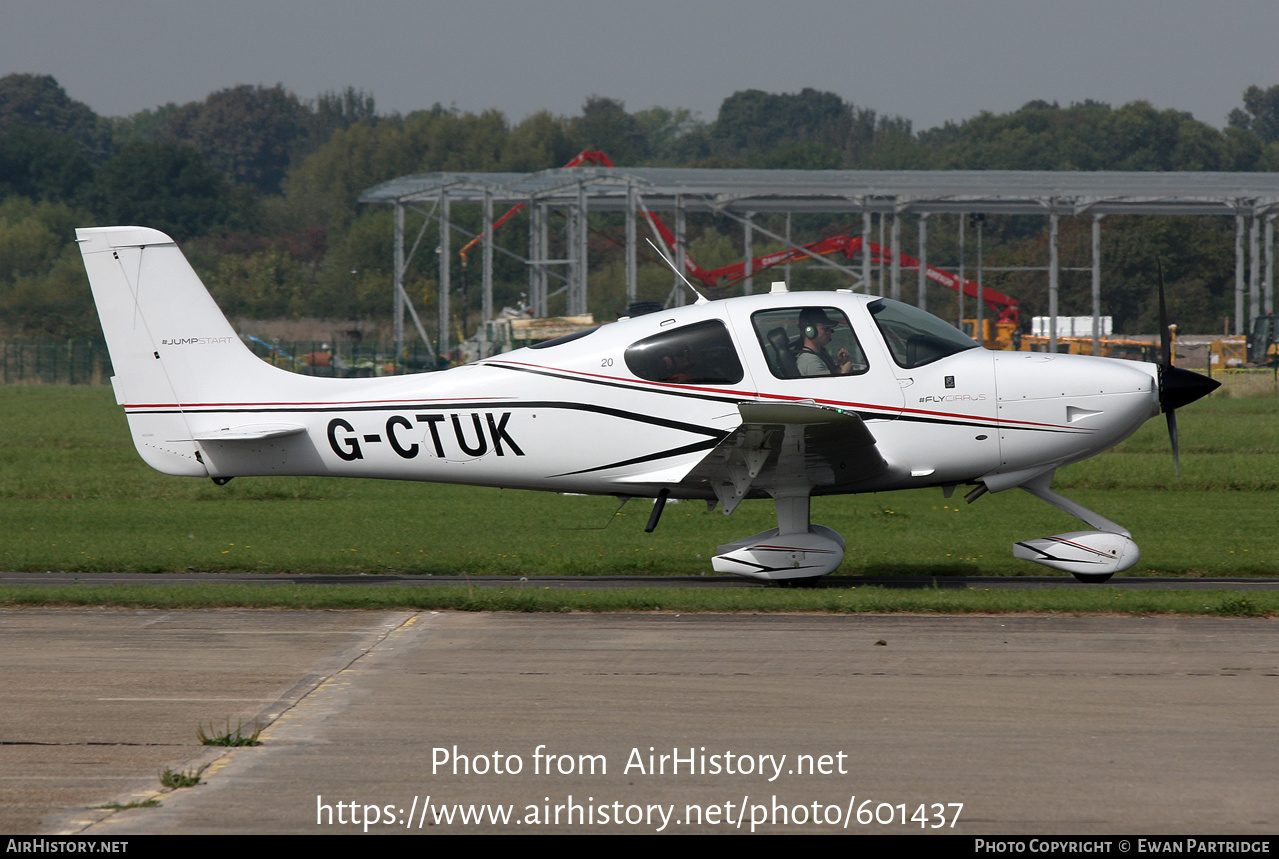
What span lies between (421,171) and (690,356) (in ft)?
334

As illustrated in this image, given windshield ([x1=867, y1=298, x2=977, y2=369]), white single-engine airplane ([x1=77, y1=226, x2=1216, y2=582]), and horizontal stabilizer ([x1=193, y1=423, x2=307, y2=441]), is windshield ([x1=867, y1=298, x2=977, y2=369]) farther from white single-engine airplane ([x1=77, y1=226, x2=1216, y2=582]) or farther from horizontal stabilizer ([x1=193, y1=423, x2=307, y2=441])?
horizontal stabilizer ([x1=193, y1=423, x2=307, y2=441])

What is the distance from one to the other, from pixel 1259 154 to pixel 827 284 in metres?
50.6

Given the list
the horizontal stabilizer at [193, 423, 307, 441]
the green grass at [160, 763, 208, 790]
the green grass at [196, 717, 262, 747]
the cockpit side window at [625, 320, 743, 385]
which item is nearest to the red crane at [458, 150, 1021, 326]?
the cockpit side window at [625, 320, 743, 385]

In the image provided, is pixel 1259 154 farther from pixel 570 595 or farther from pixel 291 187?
pixel 570 595

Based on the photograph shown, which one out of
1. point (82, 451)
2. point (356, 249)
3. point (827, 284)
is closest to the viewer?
point (82, 451)

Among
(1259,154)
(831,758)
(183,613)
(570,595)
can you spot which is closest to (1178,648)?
(831,758)

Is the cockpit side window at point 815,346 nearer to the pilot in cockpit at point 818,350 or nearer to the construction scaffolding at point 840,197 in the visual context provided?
the pilot in cockpit at point 818,350

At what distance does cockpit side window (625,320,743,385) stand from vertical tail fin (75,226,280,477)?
3.29 meters

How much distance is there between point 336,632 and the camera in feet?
30.2

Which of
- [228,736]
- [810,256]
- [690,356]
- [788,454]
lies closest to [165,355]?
[690,356]

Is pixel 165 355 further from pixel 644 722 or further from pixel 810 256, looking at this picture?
pixel 810 256

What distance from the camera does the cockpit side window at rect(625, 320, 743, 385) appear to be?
35.8ft

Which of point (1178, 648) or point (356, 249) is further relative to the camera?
point (356, 249)

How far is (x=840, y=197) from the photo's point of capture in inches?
1572
